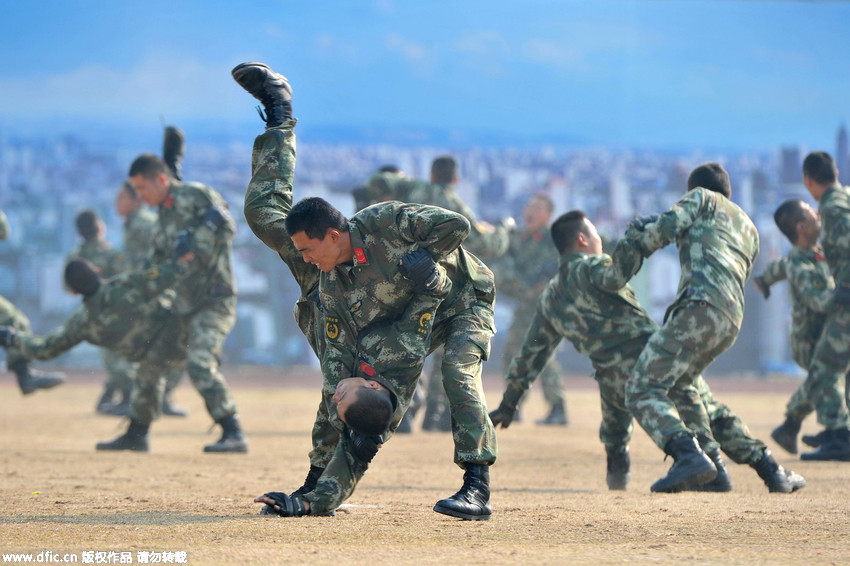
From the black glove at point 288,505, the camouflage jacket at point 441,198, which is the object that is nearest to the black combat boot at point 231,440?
the camouflage jacket at point 441,198

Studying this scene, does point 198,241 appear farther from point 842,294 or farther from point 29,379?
point 842,294

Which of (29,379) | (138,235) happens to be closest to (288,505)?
(29,379)

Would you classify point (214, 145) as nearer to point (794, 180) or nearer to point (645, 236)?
point (794, 180)

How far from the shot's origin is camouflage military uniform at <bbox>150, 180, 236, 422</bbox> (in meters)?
8.45

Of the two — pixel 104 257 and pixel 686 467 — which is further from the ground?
pixel 104 257

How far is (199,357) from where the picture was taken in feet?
27.5

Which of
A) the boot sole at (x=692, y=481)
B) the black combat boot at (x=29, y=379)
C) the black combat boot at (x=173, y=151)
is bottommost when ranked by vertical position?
the boot sole at (x=692, y=481)

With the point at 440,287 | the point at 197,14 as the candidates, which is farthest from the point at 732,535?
the point at 197,14

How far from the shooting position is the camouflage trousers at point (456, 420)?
15.9 ft

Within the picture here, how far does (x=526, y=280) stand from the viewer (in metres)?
11.7

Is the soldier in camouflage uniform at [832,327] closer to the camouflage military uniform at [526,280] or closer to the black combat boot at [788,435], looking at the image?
the black combat boot at [788,435]

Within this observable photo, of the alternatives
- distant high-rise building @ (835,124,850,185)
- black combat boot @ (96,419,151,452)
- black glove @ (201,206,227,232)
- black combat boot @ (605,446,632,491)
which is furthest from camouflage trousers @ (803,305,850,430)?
distant high-rise building @ (835,124,850,185)

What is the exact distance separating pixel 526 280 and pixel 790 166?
43.2ft

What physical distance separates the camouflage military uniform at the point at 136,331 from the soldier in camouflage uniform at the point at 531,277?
12.3 feet
